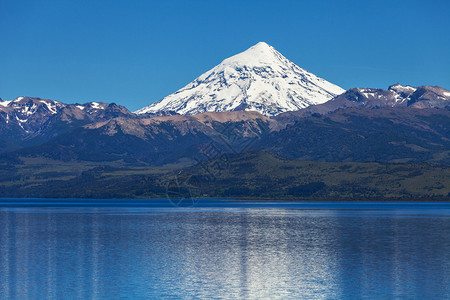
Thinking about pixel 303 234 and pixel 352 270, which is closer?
pixel 352 270

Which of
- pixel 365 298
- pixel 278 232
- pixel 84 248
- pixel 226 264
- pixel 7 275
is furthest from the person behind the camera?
pixel 278 232

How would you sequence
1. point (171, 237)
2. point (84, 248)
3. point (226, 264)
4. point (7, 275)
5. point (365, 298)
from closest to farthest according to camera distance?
point (365, 298) → point (7, 275) → point (226, 264) → point (84, 248) → point (171, 237)

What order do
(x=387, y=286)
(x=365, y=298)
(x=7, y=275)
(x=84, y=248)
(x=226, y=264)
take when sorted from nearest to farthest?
(x=365, y=298) < (x=387, y=286) < (x=7, y=275) < (x=226, y=264) < (x=84, y=248)

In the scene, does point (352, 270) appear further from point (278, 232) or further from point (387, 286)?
point (278, 232)

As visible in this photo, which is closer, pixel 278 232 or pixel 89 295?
pixel 89 295

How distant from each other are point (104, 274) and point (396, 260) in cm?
5288

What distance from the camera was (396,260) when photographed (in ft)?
350

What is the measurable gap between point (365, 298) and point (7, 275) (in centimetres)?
5483

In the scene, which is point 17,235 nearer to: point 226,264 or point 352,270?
point 226,264

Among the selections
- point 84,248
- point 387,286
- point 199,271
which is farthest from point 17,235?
point 387,286

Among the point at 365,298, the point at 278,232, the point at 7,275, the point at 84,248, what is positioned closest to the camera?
the point at 365,298

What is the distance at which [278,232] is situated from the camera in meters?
172

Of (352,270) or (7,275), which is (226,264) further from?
(7,275)

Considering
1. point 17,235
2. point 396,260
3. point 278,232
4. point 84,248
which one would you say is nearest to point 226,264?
point 396,260
